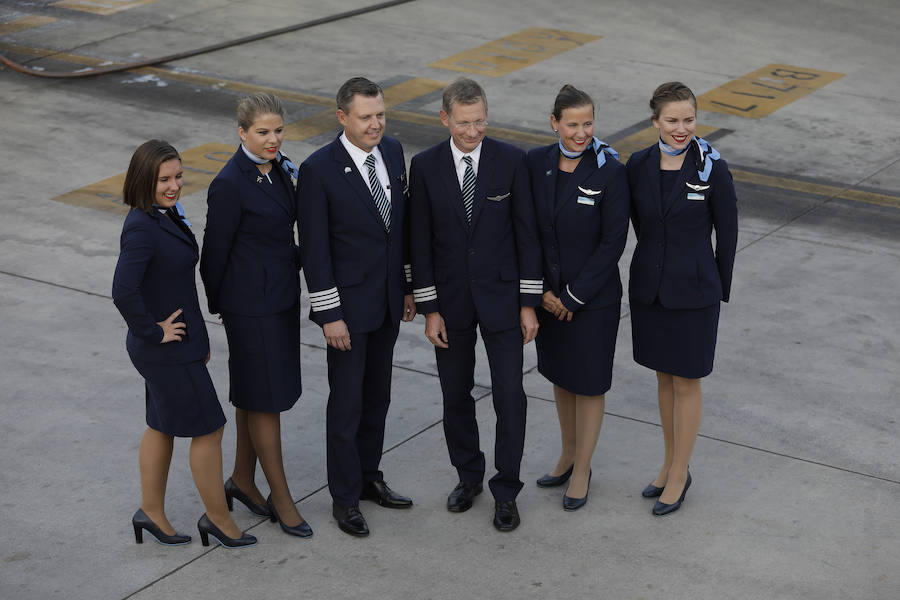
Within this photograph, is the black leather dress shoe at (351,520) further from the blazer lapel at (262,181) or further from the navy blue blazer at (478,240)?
the blazer lapel at (262,181)

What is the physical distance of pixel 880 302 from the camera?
26.9 feet

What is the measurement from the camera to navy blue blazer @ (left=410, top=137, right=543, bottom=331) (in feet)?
17.6

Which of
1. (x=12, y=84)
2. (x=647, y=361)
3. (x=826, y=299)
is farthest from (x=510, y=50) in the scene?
(x=647, y=361)

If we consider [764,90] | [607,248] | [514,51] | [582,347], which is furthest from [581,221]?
[514,51]

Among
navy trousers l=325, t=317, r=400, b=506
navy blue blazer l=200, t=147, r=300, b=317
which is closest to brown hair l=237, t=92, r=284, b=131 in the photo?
navy blue blazer l=200, t=147, r=300, b=317

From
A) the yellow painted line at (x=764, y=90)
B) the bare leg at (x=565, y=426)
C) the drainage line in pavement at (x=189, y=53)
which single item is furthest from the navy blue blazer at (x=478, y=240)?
the drainage line in pavement at (x=189, y=53)

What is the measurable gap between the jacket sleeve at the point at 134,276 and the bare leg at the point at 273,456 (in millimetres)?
741

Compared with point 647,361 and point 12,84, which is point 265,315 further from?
point 12,84

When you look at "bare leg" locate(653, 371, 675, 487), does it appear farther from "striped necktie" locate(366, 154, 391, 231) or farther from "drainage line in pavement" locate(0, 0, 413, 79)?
"drainage line in pavement" locate(0, 0, 413, 79)

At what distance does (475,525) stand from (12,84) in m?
9.49

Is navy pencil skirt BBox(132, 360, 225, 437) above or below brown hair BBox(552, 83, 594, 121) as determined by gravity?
below

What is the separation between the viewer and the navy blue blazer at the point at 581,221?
213 inches

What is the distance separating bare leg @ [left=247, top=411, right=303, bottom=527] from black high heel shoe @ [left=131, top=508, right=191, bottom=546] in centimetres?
44

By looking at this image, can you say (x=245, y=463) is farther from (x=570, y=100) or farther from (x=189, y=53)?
(x=189, y=53)
